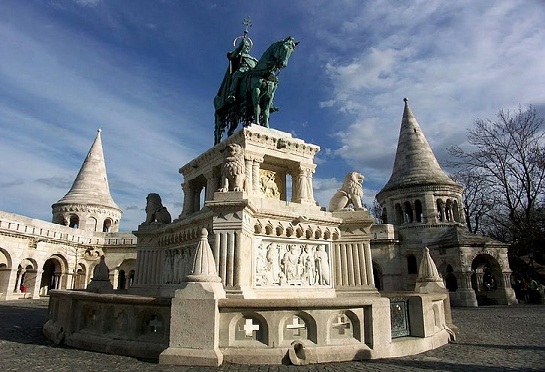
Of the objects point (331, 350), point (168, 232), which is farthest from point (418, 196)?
point (331, 350)

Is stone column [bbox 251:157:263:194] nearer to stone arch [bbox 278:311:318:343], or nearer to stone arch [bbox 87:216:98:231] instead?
stone arch [bbox 278:311:318:343]

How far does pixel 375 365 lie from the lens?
205 inches

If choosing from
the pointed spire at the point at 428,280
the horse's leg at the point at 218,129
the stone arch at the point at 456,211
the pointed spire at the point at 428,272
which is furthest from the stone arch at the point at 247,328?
the stone arch at the point at 456,211

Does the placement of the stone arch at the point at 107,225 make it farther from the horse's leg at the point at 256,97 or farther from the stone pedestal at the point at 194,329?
the stone pedestal at the point at 194,329

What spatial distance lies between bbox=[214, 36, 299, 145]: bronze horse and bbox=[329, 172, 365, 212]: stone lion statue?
2.83 meters

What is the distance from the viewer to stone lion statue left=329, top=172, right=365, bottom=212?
10.2m

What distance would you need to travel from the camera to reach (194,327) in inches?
205

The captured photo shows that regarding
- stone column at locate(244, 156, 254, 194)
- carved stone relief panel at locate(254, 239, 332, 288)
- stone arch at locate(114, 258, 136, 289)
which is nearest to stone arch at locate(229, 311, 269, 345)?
carved stone relief panel at locate(254, 239, 332, 288)

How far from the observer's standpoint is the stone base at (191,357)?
5047 mm

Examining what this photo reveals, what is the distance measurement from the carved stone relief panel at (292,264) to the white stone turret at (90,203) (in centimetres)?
2932

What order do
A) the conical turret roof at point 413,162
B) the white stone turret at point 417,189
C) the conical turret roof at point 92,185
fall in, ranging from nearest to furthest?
the white stone turret at point 417,189 → the conical turret roof at point 413,162 → the conical turret roof at point 92,185

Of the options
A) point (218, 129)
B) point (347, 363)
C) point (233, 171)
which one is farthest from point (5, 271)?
point (347, 363)

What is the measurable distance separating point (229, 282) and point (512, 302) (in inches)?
922

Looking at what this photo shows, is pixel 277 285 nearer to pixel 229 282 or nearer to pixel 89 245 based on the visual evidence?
pixel 229 282
